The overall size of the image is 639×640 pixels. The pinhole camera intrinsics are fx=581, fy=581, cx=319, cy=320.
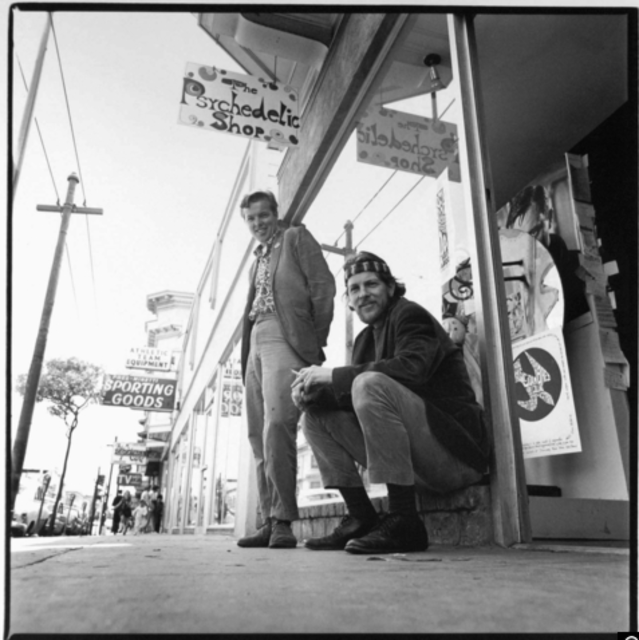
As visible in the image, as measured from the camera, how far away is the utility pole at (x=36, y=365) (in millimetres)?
1031

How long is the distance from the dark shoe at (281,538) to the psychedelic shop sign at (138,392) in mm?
605

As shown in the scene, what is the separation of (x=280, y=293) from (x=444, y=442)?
82 centimetres

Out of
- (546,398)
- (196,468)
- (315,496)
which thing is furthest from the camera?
(196,468)

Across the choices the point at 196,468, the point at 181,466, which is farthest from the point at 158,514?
the point at 196,468

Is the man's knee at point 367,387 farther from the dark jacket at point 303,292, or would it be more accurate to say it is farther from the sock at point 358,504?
the dark jacket at point 303,292

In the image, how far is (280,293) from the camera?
6.72 ft

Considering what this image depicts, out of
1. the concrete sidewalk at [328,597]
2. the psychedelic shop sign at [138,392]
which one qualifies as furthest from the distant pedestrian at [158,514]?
the concrete sidewalk at [328,597]

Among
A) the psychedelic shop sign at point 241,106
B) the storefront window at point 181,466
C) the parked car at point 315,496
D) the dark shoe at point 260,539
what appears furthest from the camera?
the storefront window at point 181,466

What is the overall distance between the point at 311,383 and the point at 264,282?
0.65 metres

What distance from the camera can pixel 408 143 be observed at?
2.46 metres

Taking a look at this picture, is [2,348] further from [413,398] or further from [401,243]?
[401,243]

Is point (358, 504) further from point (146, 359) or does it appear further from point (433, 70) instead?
point (433, 70)

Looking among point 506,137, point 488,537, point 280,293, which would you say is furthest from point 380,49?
point 488,537

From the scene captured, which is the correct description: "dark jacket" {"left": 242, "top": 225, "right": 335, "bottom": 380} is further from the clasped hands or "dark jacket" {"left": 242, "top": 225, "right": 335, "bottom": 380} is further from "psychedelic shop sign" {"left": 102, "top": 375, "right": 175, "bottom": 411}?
"psychedelic shop sign" {"left": 102, "top": 375, "right": 175, "bottom": 411}
